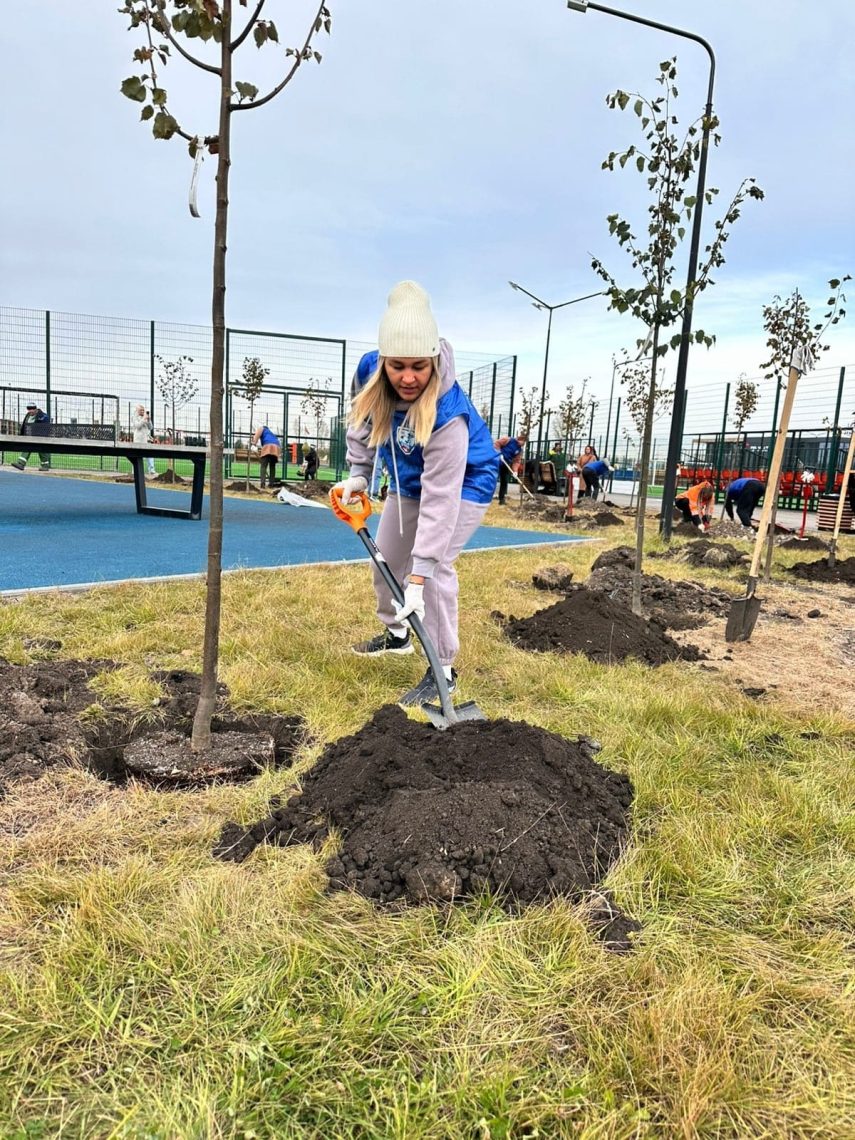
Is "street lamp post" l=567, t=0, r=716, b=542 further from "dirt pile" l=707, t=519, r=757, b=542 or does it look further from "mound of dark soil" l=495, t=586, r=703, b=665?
"mound of dark soil" l=495, t=586, r=703, b=665

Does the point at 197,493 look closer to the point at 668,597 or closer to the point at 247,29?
the point at 668,597

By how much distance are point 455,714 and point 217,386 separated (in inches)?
53.9

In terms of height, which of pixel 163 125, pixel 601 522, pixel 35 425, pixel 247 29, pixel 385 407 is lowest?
pixel 601 522

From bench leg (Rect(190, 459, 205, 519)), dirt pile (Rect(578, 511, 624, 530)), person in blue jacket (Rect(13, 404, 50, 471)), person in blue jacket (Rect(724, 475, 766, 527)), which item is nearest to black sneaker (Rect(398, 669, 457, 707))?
bench leg (Rect(190, 459, 205, 519))

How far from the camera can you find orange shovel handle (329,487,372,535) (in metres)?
2.91

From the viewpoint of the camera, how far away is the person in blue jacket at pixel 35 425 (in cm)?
1484

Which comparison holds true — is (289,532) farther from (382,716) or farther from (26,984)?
(26,984)

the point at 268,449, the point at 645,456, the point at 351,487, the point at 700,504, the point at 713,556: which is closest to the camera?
the point at 351,487

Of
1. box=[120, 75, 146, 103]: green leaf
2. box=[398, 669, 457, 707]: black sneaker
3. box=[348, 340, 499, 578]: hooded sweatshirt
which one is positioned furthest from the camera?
box=[398, 669, 457, 707]: black sneaker

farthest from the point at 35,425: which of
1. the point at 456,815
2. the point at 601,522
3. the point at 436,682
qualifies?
the point at 456,815

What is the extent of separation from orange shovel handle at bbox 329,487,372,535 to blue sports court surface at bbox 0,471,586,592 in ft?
8.33

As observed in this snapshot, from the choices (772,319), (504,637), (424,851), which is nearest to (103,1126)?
(424,851)

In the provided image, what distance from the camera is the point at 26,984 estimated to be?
1278 millimetres

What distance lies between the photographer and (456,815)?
1707 millimetres
